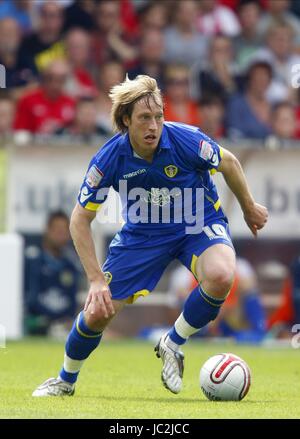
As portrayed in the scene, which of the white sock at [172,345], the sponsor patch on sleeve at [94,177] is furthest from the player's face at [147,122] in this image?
the white sock at [172,345]

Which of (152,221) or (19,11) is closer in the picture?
(152,221)

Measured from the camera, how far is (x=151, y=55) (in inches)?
624

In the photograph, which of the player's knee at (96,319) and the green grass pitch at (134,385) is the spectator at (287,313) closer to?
the green grass pitch at (134,385)

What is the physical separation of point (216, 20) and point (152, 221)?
357 inches

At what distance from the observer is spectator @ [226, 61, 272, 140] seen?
15289 mm

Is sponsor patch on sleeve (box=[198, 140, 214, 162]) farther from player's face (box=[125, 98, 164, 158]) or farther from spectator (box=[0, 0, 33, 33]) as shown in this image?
spectator (box=[0, 0, 33, 33])

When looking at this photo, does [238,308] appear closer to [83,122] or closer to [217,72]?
[83,122]

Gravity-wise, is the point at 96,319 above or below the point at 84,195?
below

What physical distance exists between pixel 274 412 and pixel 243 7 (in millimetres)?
10843

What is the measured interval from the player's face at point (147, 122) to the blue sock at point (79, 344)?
46.2 inches

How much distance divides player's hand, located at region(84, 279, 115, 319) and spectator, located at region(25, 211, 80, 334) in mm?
5990

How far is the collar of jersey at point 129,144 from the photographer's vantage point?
7.69m

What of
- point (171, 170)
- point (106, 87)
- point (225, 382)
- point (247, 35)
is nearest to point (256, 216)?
point (171, 170)
